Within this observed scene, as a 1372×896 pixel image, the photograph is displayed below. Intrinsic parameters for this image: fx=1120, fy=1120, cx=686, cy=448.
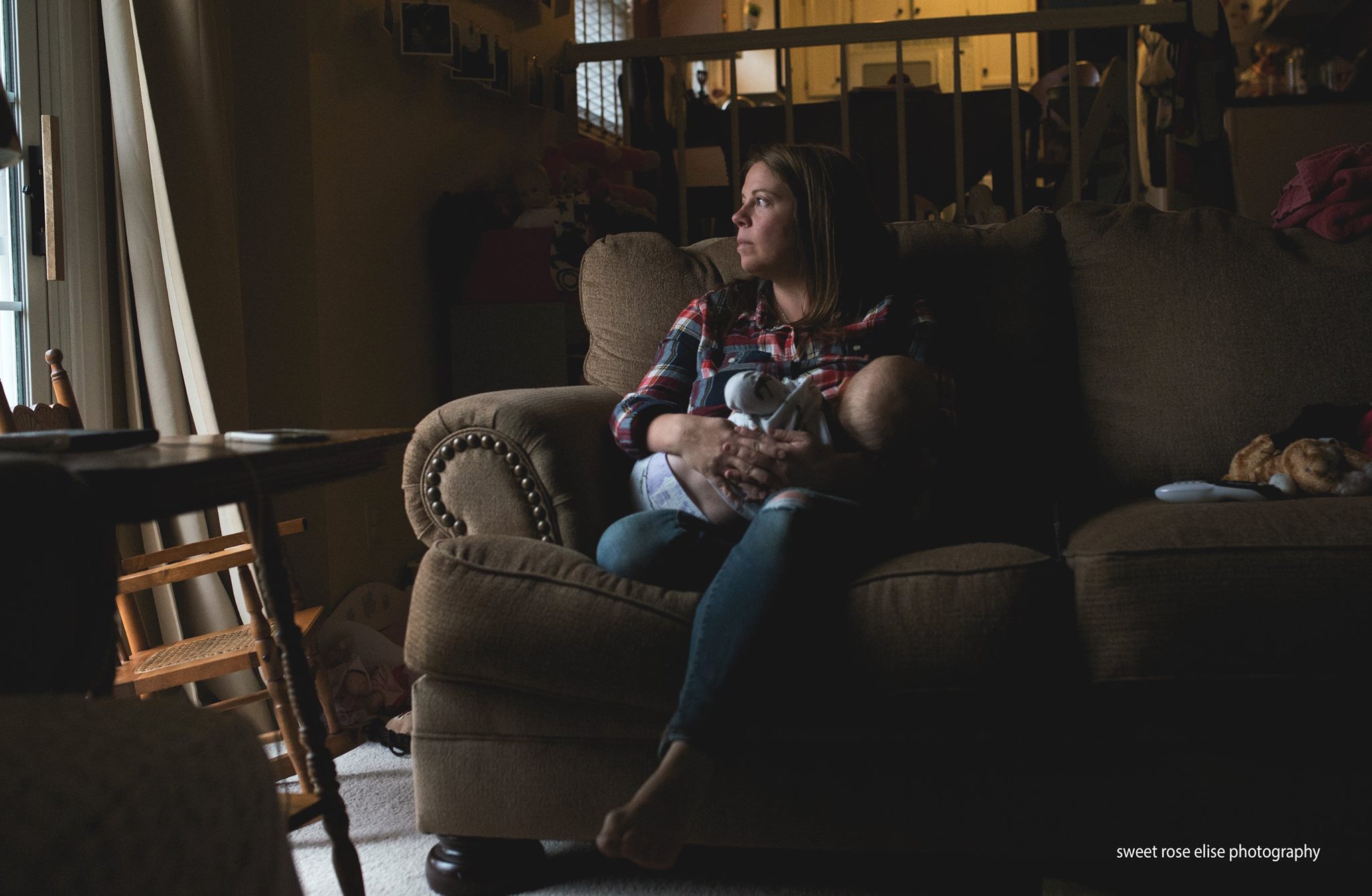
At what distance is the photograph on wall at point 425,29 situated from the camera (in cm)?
283

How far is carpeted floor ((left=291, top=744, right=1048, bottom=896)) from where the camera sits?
57.6 inches

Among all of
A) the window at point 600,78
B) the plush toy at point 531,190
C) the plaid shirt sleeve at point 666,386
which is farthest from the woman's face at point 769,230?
the window at point 600,78

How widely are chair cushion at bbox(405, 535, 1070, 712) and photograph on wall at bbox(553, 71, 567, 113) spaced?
2.68 metres

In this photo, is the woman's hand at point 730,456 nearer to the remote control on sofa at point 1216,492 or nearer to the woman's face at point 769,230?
the woman's face at point 769,230

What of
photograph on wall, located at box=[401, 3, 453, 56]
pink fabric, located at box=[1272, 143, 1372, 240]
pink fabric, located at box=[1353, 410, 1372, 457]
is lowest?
pink fabric, located at box=[1353, 410, 1372, 457]

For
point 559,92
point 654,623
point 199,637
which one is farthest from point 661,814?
point 559,92

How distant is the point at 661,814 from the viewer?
1.17 metres

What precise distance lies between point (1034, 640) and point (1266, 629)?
0.84 ft

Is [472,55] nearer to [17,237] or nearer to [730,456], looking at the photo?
[17,237]

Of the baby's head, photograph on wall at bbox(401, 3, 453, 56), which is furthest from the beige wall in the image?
the baby's head

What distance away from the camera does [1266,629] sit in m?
1.28

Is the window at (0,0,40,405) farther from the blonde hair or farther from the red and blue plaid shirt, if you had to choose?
the blonde hair

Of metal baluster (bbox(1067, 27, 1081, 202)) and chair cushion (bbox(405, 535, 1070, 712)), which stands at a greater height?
metal baluster (bbox(1067, 27, 1081, 202))

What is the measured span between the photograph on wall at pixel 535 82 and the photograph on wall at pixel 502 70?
0.51 ft
